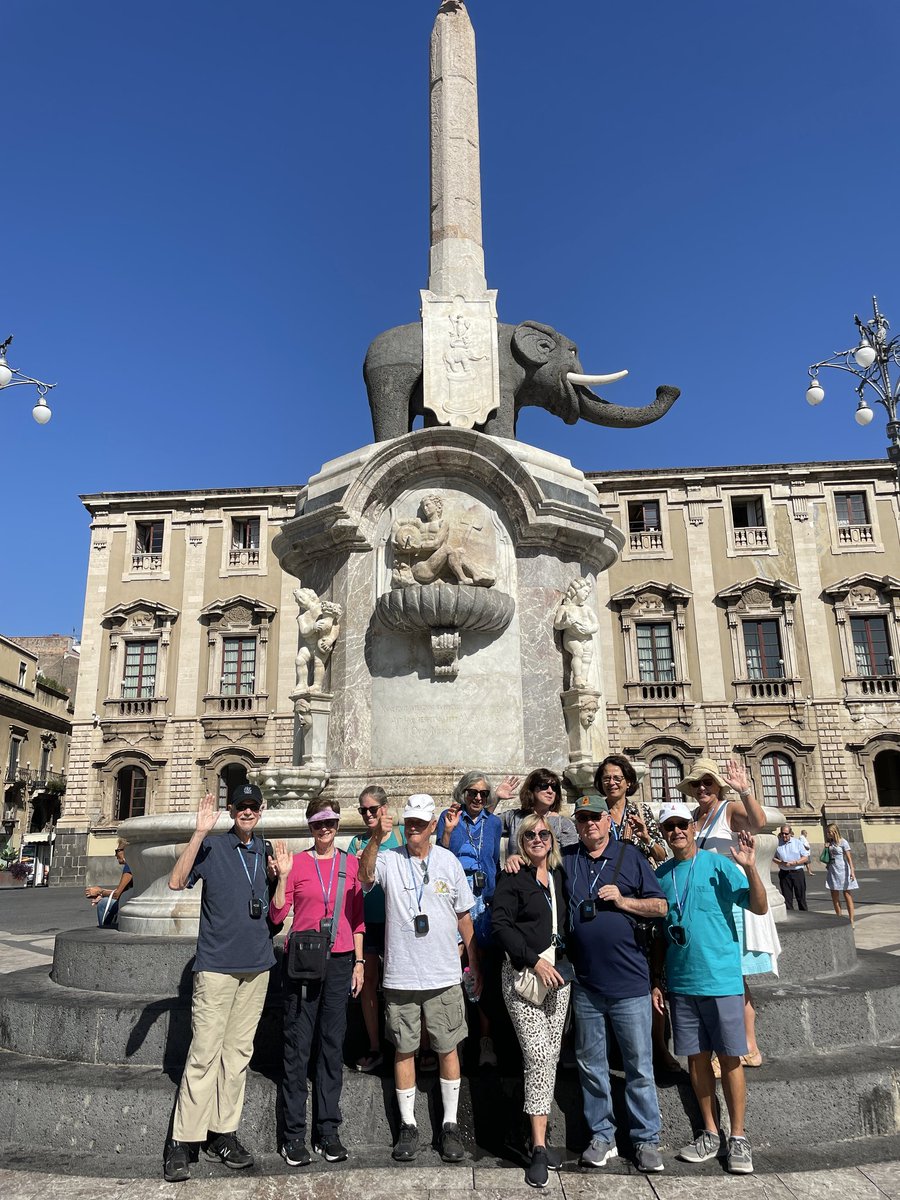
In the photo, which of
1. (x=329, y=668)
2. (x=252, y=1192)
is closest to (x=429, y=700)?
(x=329, y=668)

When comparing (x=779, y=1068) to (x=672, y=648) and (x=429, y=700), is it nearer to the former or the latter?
(x=429, y=700)

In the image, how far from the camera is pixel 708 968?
14.0 feet

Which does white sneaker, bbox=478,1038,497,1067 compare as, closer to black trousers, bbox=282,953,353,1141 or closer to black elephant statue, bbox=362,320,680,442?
black trousers, bbox=282,953,353,1141

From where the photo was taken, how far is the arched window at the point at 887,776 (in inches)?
1275

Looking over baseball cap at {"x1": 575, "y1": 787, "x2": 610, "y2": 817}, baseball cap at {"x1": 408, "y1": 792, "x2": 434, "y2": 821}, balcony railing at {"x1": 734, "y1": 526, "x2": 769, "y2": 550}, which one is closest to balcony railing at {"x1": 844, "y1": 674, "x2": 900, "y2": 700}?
balcony railing at {"x1": 734, "y1": 526, "x2": 769, "y2": 550}

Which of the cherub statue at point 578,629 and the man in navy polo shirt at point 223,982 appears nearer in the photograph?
the man in navy polo shirt at point 223,982

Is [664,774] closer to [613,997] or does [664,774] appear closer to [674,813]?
[674,813]

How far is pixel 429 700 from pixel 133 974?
3.85 m

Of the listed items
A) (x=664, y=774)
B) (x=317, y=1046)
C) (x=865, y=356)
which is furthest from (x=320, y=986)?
(x=664, y=774)

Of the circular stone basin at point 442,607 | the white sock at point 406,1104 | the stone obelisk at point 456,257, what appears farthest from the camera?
the stone obelisk at point 456,257

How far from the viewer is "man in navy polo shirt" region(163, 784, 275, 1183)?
4254 millimetres

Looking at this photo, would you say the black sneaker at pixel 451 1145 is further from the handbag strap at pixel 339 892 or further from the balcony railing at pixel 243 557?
the balcony railing at pixel 243 557

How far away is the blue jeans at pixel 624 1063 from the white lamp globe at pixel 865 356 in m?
14.4

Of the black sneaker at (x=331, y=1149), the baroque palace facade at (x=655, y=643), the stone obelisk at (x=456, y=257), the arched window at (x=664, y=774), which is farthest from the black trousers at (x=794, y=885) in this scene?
the arched window at (x=664, y=774)
